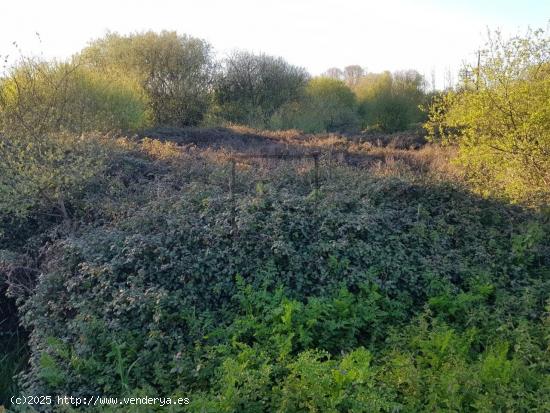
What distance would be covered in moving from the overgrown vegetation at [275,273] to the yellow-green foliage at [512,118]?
0.03 metres

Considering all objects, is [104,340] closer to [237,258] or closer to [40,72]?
[237,258]

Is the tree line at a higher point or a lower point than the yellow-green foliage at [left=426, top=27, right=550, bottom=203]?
higher

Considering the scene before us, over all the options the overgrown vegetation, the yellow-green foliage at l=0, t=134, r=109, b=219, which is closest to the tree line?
the yellow-green foliage at l=0, t=134, r=109, b=219

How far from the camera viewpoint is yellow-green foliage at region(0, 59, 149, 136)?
26.5 feet

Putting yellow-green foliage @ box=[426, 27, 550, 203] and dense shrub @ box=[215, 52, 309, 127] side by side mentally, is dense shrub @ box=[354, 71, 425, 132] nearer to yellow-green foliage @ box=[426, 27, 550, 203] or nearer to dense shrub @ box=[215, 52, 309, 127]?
dense shrub @ box=[215, 52, 309, 127]

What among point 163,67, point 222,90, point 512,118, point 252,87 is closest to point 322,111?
point 252,87

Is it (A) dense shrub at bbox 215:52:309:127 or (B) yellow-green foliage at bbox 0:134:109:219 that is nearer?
(B) yellow-green foliage at bbox 0:134:109:219

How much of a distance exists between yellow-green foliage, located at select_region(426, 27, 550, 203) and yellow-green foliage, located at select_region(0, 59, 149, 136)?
20.4 feet

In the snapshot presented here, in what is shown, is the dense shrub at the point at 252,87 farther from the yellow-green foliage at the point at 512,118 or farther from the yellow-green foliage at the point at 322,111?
the yellow-green foliage at the point at 512,118

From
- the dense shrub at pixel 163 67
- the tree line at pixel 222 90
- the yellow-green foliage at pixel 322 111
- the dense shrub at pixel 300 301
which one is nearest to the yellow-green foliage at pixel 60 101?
the tree line at pixel 222 90

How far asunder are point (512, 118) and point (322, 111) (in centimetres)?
1602

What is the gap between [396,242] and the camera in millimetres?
5656

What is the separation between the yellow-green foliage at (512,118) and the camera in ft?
20.2

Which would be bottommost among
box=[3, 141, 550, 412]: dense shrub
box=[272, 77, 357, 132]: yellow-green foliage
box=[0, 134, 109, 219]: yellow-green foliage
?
box=[3, 141, 550, 412]: dense shrub
